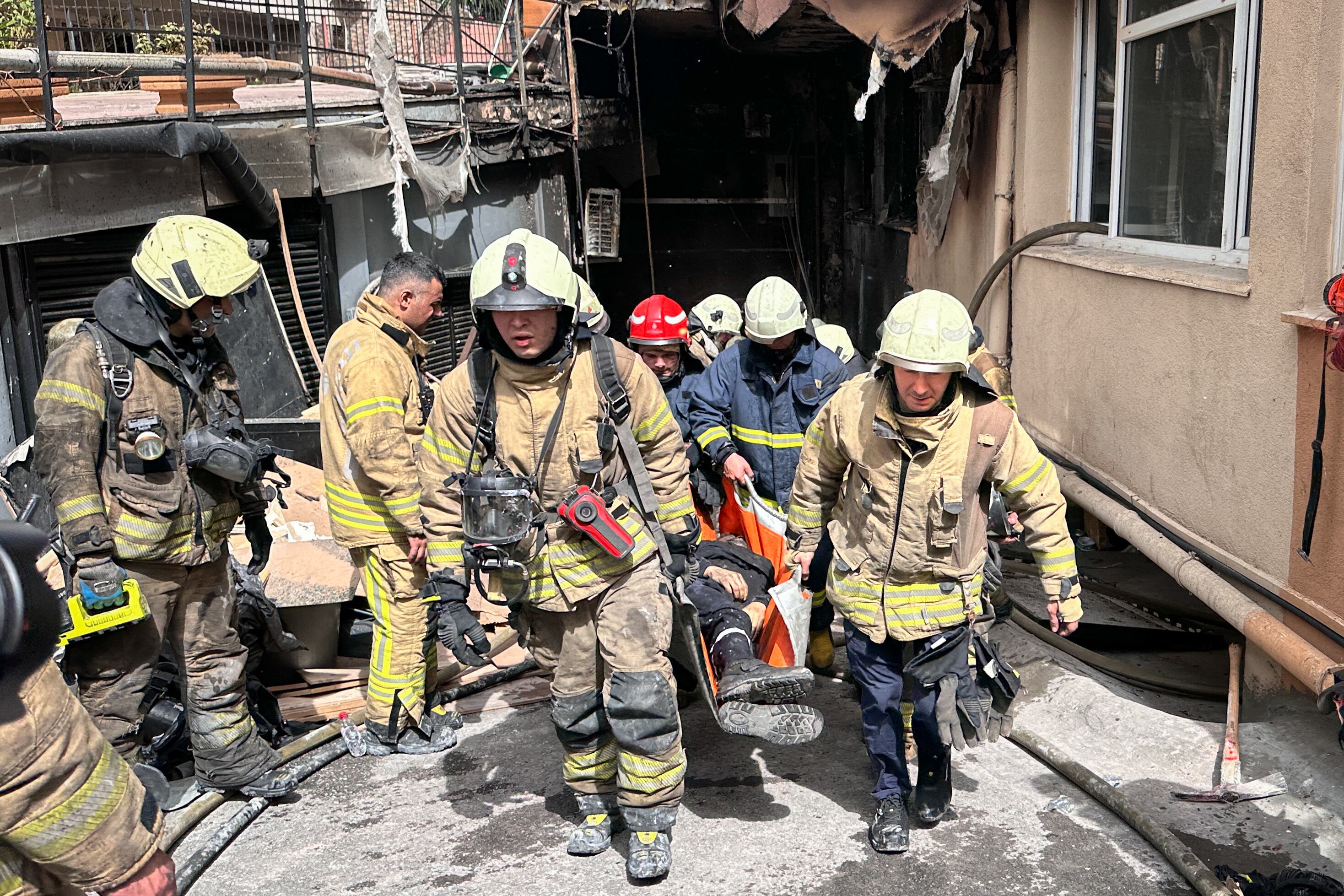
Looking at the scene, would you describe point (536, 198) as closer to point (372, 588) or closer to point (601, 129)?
point (601, 129)

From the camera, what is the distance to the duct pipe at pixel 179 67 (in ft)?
27.0

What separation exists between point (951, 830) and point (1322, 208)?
2.56m

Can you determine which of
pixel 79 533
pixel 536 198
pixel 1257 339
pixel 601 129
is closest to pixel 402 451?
pixel 79 533

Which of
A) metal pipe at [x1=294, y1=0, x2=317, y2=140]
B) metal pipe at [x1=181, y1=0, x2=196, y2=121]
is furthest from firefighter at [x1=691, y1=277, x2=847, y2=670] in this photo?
metal pipe at [x1=294, y1=0, x2=317, y2=140]

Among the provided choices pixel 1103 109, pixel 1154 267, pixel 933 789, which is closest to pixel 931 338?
pixel 933 789

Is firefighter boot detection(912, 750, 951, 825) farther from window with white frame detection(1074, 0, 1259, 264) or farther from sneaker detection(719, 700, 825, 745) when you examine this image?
window with white frame detection(1074, 0, 1259, 264)

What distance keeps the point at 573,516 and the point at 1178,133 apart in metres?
3.81

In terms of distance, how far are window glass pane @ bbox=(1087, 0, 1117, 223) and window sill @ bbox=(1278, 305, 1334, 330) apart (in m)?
2.38

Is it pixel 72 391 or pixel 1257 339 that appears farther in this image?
pixel 1257 339

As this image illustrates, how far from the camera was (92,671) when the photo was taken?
158 inches

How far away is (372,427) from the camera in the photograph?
14.6 feet

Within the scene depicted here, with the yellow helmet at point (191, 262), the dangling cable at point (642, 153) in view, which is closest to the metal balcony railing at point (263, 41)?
the dangling cable at point (642, 153)

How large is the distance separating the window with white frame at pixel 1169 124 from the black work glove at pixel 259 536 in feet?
13.7

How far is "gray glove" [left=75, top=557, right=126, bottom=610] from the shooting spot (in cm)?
383
